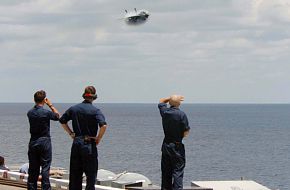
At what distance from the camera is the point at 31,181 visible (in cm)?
1248

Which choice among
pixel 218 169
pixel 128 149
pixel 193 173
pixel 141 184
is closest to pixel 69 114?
pixel 141 184

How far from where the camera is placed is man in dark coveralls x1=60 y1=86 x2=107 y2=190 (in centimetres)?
1112

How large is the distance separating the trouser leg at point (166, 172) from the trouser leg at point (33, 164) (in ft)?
7.35

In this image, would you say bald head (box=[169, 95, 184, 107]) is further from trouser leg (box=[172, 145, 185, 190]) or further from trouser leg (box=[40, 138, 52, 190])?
trouser leg (box=[40, 138, 52, 190])

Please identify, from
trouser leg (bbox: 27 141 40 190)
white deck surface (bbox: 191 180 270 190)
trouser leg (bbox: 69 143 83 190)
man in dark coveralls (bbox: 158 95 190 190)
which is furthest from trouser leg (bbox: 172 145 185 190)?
white deck surface (bbox: 191 180 270 190)

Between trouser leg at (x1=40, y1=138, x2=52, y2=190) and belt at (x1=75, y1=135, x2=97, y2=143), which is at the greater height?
belt at (x1=75, y1=135, x2=97, y2=143)

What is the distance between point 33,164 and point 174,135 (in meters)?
2.63

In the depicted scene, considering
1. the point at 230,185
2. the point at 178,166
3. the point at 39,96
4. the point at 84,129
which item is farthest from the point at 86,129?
the point at 230,185

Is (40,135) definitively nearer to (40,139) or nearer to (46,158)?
(40,139)

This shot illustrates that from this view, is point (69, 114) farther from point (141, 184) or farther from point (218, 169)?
point (218, 169)

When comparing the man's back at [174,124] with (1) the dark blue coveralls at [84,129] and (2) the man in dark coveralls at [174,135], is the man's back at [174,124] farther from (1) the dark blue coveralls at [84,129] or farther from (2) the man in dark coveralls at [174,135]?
(1) the dark blue coveralls at [84,129]

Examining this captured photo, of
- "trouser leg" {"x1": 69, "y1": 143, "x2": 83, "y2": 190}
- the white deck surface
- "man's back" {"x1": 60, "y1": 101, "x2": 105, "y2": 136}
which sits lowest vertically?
"trouser leg" {"x1": 69, "y1": 143, "x2": 83, "y2": 190}

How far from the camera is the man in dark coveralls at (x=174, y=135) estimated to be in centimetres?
1159

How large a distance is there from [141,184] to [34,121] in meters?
5.36
